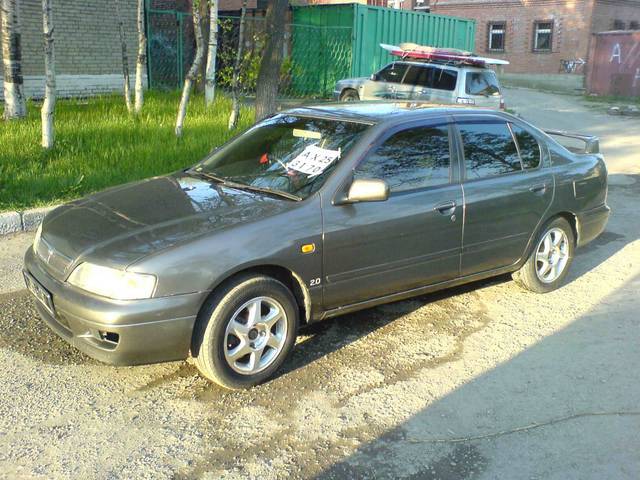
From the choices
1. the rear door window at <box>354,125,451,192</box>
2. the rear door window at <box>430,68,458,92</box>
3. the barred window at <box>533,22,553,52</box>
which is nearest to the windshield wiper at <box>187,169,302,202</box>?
the rear door window at <box>354,125,451,192</box>

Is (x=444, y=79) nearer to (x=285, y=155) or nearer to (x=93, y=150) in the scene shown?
(x=93, y=150)

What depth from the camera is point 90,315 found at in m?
3.61

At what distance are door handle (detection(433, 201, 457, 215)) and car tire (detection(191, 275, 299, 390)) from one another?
1.32 meters

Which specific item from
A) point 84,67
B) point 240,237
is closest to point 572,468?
point 240,237

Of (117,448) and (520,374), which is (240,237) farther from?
(520,374)

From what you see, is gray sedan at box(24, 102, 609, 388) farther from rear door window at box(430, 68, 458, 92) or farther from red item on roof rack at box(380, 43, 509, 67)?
red item on roof rack at box(380, 43, 509, 67)

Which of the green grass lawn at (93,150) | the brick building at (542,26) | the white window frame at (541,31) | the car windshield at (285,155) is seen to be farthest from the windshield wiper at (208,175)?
the white window frame at (541,31)

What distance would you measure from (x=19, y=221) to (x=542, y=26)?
112 ft

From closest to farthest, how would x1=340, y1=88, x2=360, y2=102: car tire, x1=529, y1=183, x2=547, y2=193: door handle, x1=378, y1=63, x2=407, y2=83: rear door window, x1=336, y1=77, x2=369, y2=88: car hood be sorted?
x1=529, y1=183, x2=547, y2=193: door handle → x1=378, y1=63, x2=407, y2=83: rear door window → x1=336, y1=77, x2=369, y2=88: car hood → x1=340, y1=88, x2=360, y2=102: car tire

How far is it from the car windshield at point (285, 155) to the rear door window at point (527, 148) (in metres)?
1.56

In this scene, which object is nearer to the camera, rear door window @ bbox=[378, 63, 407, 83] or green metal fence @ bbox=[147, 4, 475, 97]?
rear door window @ bbox=[378, 63, 407, 83]

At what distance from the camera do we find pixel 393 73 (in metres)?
15.9

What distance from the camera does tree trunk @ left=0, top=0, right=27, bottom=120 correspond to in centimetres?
944

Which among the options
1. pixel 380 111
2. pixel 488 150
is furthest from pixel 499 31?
pixel 380 111
